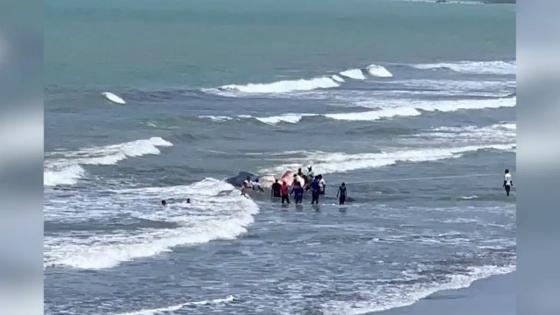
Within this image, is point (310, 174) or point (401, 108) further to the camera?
point (401, 108)

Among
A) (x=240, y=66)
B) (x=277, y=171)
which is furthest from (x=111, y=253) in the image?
(x=240, y=66)

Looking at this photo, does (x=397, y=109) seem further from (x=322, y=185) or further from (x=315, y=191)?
(x=315, y=191)

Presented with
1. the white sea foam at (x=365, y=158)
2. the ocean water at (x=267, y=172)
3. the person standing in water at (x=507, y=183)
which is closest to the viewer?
the ocean water at (x=267, y=172)

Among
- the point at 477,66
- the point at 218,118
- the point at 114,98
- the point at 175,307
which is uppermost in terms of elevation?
the point at 477,66

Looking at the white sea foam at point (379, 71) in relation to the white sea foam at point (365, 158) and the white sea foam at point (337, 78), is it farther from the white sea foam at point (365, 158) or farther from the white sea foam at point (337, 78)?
the white sea foam at point (365, 158)

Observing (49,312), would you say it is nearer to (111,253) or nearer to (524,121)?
(111,253)

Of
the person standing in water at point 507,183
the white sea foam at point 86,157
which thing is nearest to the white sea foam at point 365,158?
the white sea foam at point 86,157

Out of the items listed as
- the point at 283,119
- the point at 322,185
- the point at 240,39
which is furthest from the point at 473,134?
the point at 240,39

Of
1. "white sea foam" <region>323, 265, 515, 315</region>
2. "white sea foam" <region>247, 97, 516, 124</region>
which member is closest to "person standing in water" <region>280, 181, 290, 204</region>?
"white sea foam" <region>323, 265, 515, 315</region>
